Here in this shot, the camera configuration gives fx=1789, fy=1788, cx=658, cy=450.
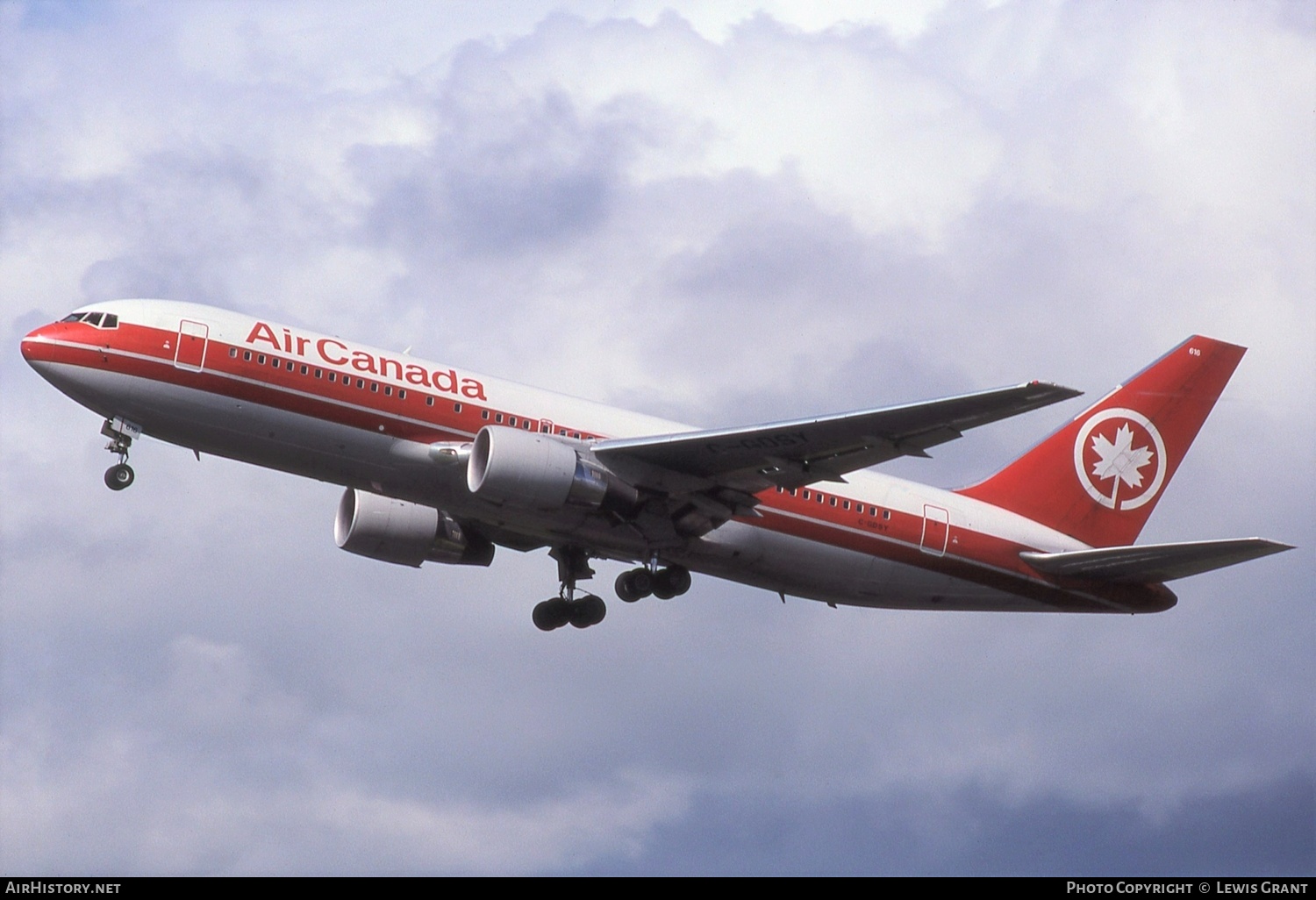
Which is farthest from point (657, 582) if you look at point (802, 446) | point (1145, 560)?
point (1145, 560)

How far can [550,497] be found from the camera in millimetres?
39875

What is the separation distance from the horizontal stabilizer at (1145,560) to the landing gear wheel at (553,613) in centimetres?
1197

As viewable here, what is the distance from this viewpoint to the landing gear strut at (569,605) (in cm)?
4647

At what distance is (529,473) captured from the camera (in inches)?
1555

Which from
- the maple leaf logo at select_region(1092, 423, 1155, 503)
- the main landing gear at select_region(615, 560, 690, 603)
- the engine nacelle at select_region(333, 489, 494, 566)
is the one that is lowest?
the main landing gear at select_region(615, 560, 690, 603)

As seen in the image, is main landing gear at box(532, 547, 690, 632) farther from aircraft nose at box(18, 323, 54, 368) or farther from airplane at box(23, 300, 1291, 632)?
aircraft nose at box(18, 323, 54, 368)

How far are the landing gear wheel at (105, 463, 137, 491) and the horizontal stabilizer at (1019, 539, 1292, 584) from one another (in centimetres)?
2221

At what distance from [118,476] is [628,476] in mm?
11586

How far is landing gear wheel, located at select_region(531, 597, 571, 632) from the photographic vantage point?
1861 inches

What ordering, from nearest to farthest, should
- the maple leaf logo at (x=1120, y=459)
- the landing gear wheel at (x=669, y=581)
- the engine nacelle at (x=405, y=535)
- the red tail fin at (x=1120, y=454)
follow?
1. the landing gear wheel at (x=669, y=581)
2. the engine nacelle at (x=405, y=535)
3. the red tail fin at (x=1120, y=454)
4. the maple leaf logo at (x=1120, y=459)

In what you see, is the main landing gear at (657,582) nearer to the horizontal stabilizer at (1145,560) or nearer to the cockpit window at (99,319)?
the horizontal stabilizer at (1145,560)

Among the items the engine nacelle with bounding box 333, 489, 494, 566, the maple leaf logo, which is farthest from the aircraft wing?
the maple leaf logo

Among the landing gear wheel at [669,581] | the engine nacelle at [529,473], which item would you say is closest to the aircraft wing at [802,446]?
the engine nacelle at [529,473]
